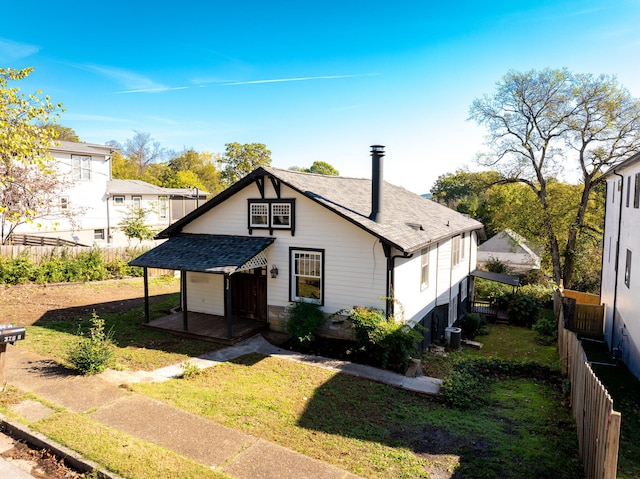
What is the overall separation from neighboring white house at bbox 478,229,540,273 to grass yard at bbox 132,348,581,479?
73.5ft

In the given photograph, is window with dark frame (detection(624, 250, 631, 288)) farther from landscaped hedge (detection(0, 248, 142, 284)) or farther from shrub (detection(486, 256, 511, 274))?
landscaped hedge (detection(0, 248, 142, 284))

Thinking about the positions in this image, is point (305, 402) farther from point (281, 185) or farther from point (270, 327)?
point (281, 185)

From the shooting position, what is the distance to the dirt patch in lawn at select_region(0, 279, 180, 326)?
15.6 meters

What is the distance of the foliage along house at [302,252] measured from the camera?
12844mm

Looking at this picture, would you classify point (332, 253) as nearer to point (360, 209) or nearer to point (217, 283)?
point (360, 209)

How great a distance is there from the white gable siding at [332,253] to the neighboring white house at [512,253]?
21.9 m

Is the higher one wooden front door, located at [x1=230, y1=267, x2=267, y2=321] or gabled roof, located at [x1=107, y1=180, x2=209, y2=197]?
gabled roof, located at [x1=107, y1=180, x2=209, y2=197]

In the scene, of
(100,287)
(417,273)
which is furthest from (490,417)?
(100,287)

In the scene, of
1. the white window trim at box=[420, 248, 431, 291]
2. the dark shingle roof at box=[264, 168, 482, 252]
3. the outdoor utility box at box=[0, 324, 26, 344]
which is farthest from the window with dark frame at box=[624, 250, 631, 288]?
the outdoor utility box at box=[0, 324, 26, 344]

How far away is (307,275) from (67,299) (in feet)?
38.4

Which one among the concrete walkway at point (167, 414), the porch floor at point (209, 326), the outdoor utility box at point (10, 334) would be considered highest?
the outdoor utility box at point (10, 334)

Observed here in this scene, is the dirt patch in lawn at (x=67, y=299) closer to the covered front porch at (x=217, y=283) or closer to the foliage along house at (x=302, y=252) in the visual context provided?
the covered front porch at (x=217, y=283)

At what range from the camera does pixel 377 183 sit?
Result: 1345 centimetres

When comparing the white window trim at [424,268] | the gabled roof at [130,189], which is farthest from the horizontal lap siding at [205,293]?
the gabled roof at [130,189]
